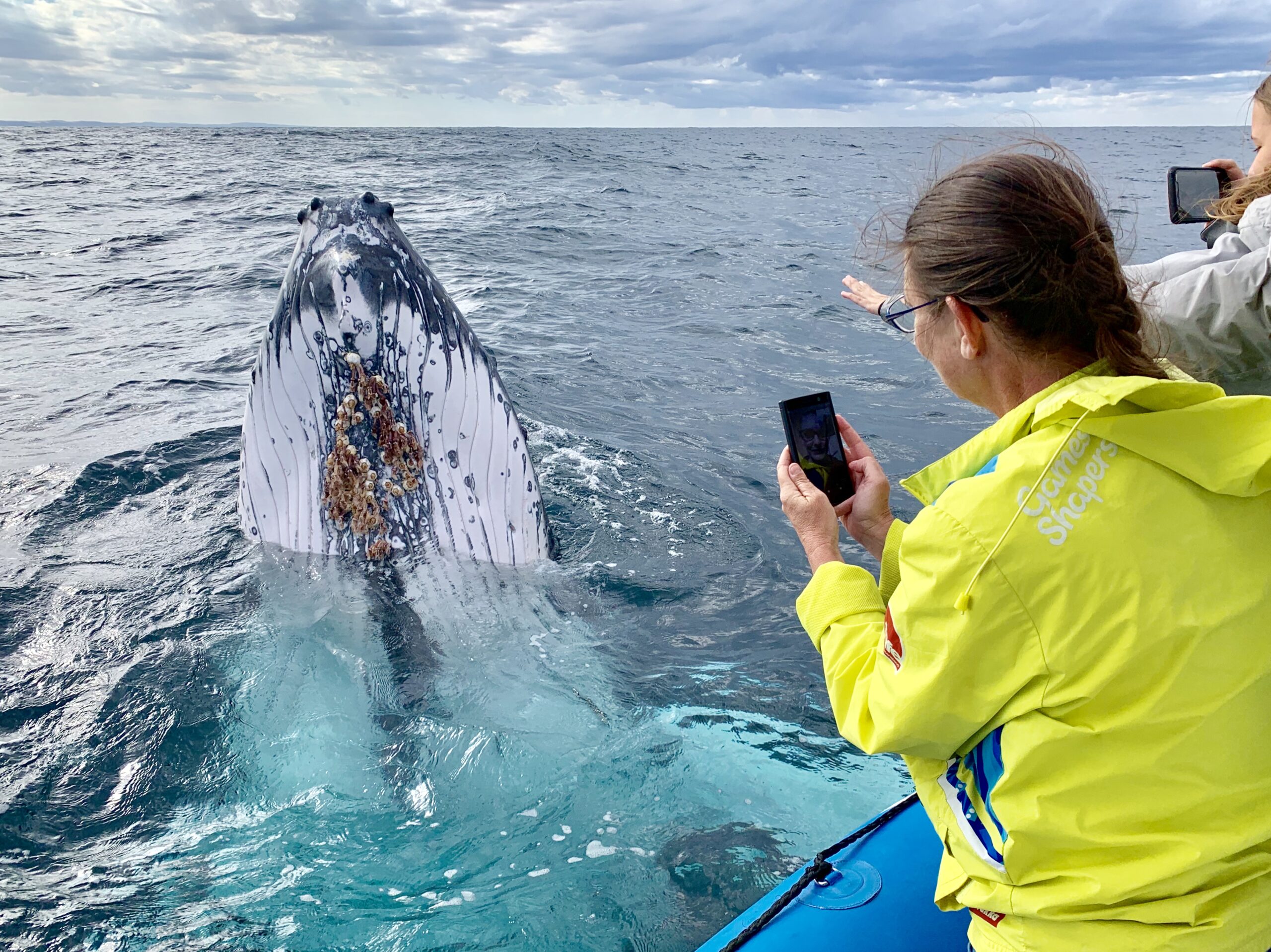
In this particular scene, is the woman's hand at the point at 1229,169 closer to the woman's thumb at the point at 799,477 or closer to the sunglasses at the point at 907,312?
the sunglasses at the point at 907,312

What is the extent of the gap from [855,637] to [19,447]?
278 inches

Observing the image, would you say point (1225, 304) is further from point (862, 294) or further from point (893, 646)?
point (893, 646)

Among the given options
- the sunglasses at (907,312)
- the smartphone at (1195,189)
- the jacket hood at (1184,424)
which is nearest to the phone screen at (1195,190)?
the smartphone at (1195,189)

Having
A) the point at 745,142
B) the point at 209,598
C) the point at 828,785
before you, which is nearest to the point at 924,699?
the point at 828,785

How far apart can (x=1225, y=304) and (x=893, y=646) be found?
1.67m

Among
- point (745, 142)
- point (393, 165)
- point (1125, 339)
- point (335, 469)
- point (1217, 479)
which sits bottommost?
point (335, 469)

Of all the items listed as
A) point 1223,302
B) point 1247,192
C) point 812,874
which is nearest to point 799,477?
point 812,874

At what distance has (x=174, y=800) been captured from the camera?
11.3 ft

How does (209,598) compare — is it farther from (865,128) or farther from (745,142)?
(865,128)

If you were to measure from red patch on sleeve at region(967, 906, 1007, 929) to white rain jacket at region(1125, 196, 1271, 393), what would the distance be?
5.10 feet

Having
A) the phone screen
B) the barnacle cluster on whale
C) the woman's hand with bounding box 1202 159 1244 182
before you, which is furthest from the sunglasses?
the barnacle cluster on whale

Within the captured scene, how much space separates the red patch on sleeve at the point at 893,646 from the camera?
1525 mm

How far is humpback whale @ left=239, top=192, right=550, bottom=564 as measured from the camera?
11.8 ft

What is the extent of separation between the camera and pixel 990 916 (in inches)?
64.5
